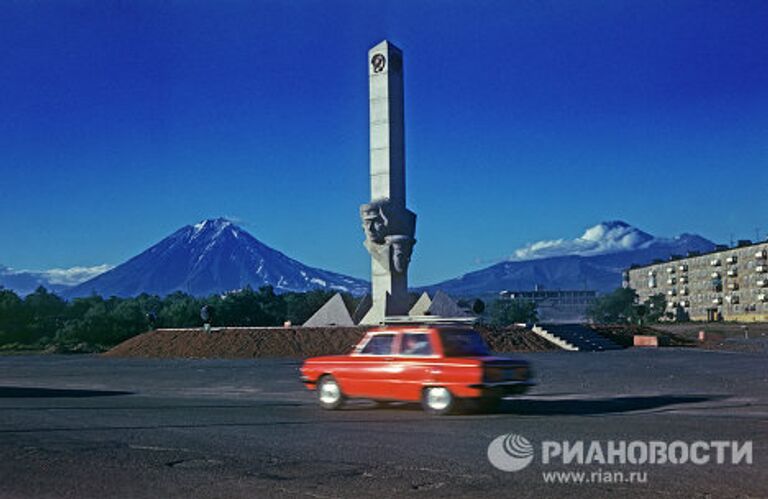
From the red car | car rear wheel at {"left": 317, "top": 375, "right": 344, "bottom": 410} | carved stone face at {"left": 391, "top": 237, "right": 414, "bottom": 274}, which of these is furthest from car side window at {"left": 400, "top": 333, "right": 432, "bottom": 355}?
carved stone face at {"left": 391, "top": 237, "right": 414, "bottom": 274}

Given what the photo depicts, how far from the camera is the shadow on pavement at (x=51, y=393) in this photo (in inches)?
861

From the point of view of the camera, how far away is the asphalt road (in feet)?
29.3

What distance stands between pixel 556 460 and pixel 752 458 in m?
2.24

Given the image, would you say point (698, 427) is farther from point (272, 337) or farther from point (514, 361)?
point (272, 337)

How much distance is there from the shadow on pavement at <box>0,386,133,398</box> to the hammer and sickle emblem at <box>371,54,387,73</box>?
28.8 m

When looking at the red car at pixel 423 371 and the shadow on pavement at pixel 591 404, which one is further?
the shadow on pavement at pixel 591 404

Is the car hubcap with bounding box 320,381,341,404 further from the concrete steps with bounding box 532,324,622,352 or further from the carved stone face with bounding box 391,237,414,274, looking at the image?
the carved stone face with bounding box 391,237,414,274

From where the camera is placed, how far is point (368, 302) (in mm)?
49906

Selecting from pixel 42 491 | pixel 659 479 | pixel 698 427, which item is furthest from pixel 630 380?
pixel 42 491

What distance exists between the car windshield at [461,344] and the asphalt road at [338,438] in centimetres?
126

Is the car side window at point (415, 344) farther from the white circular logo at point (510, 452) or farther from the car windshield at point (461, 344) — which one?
the white circular logo at point (510, 452)

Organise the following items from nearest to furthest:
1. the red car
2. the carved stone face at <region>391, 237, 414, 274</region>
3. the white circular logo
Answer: the white circular logo
the red car
the carved stone face at <region>391, 237, 414, 274</region>

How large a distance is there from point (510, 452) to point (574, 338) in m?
35.5

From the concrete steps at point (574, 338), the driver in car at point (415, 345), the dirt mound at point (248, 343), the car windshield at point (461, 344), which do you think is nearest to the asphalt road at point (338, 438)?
the driver in car at point (415, 345)
